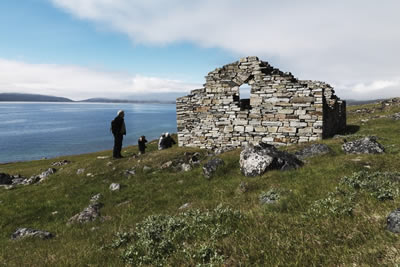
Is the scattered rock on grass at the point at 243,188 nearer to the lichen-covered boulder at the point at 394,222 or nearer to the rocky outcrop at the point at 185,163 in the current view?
the lichen-covered boulder at the point at 394,222

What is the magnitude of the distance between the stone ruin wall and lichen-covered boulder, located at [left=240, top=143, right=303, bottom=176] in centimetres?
679

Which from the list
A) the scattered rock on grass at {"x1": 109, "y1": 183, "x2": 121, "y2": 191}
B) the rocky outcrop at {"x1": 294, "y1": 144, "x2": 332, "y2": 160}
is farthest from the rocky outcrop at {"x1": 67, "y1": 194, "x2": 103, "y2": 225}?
the rocky outcrop at {"x1": 294, "y1": 144, "x2": 332, "y2": 160}

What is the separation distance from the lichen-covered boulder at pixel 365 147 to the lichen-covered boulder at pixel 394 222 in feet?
26.2

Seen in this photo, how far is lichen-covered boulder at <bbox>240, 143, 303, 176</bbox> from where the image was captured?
33.4ft

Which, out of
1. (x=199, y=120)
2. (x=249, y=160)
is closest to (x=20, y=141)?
(x=199, y=120)

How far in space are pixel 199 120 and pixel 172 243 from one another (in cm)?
1580

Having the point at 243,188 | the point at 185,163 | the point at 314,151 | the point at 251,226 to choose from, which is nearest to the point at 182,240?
the point at 251,226

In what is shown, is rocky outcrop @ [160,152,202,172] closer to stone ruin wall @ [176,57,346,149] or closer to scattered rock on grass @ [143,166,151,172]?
scattered rock on grass @ [143,166,151,172]

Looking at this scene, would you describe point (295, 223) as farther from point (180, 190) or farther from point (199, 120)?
point (199, 120)

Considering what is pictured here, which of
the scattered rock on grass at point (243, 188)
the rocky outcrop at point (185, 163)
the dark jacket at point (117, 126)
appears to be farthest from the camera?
the dark jacket at point (117, 126)

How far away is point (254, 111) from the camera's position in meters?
18.1

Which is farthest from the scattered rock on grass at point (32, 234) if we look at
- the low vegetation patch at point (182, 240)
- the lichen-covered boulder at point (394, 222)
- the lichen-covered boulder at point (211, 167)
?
the lichen-covered boulder at point (394, 222)

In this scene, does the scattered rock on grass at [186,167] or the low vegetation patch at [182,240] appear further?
the scattered rock on grass at [186,167]

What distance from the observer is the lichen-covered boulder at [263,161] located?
33.4ft
